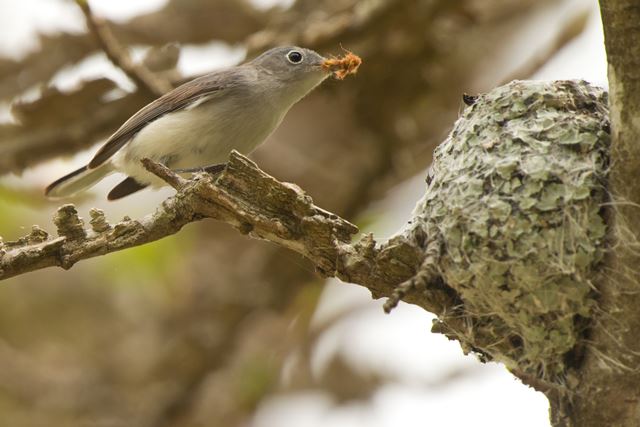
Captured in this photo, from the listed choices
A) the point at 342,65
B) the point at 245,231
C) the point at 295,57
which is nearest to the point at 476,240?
the point at 245,231

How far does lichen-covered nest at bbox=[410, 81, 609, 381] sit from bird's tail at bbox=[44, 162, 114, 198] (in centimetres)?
209

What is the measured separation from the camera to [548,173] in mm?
3205

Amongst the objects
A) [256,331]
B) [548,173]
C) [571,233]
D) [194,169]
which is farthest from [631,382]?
[256,331]

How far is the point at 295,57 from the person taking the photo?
16.3 ft

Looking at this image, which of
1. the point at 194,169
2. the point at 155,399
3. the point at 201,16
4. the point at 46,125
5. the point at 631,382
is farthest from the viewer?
the point at 201,16

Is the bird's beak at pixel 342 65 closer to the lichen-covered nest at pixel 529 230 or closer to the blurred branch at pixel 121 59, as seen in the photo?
the blurred branch at pixel 121 59

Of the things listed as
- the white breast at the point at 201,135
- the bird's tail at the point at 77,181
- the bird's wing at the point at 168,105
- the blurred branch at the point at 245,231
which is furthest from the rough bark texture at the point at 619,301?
the bird's tail at the point at 77,181

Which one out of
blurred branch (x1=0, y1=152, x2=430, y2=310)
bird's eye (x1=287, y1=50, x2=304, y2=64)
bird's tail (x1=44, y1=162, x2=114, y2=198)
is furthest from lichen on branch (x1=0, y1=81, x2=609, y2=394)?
bird's eye (x1=287, y1=50, x2=304, y2=64)

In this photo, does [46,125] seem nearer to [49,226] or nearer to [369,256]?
[49,226]

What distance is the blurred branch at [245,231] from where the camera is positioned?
10.1ft

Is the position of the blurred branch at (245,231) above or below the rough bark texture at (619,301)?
above

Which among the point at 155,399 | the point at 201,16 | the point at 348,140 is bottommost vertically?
the point at 155,399

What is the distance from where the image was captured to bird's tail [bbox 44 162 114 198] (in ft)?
15.8

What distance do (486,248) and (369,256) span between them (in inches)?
15.7
